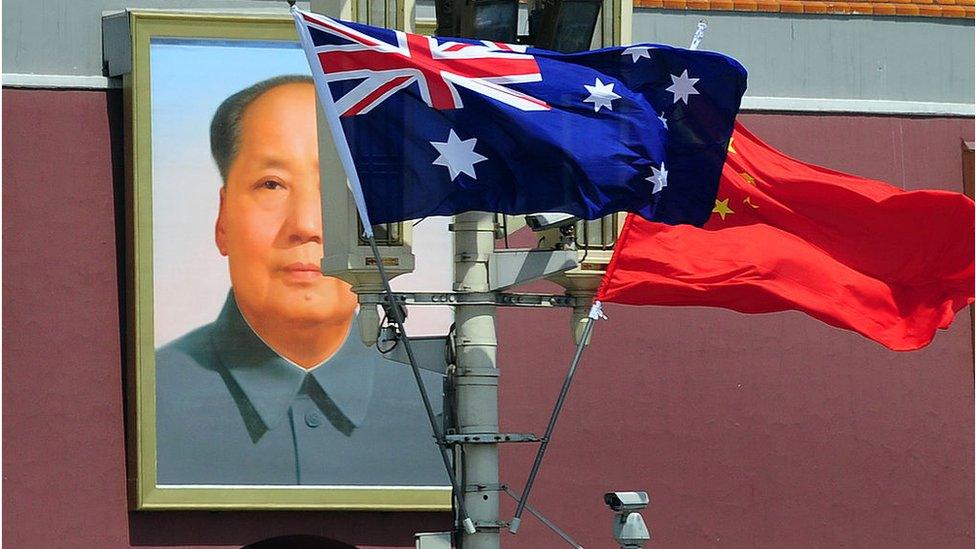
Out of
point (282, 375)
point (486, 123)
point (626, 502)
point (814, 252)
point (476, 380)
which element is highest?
point (486, 123)

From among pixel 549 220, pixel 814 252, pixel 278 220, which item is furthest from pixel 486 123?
pixel 278 220

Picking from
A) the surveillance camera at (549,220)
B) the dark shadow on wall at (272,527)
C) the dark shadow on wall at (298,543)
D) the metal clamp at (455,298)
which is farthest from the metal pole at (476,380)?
the dark shadow on wall at (298,543)

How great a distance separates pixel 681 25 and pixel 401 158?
206 inches

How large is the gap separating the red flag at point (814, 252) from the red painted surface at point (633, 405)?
303cm

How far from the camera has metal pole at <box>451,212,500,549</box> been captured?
10.5 metres

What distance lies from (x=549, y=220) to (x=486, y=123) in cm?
93

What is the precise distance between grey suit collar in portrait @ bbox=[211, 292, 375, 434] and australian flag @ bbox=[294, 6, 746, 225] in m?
4.01

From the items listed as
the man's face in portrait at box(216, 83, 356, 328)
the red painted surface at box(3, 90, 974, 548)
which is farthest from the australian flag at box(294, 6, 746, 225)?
the red painted surface at box(3, 90, 974, 548)

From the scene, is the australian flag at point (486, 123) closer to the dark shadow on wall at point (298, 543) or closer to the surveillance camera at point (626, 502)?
the surveillance camera at point (626, 502)

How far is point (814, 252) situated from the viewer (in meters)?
11.6

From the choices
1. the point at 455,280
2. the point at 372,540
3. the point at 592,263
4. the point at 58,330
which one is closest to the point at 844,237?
the point at 592,263

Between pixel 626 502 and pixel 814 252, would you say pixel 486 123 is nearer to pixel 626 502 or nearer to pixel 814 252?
pixel 626 502

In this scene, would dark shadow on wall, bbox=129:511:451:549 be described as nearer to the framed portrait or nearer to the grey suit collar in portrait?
the framed portrait

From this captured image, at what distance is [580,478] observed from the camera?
14.4 metres
